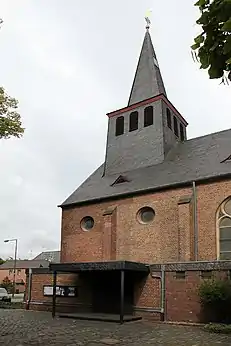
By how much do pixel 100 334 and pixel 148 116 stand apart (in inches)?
719

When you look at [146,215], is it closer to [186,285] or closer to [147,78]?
[186,285]

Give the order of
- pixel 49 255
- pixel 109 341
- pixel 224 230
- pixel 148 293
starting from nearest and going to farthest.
A: pixel 109 341
pixel 148 293
pixel 224 230
pixel 49 255

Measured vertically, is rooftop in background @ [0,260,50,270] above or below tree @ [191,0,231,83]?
below

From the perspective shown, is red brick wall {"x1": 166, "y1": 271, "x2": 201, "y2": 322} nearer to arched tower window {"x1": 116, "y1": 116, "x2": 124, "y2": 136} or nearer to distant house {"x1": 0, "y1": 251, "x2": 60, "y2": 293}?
arched tower window {"x1": 116, "y1": 116, "x2": 124, "y2": 136}

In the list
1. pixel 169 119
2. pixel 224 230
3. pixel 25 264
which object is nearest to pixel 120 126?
pixel 169 119

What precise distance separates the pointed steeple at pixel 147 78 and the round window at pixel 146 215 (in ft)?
35.7

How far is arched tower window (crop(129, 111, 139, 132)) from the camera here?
2879 cm

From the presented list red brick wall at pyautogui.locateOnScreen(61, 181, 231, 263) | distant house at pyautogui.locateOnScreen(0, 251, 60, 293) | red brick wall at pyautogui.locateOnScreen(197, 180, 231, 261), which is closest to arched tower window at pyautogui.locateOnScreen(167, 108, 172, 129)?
red brick wall at pyautogui.locateOnScreen(61, 181, 231, 263)

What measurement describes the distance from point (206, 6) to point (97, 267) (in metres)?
14.7

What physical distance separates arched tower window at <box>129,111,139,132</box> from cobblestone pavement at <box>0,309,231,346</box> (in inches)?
619

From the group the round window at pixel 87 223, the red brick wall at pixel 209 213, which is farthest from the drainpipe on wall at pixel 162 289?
the round window at pixel 87 223

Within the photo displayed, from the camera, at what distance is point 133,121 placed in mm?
29078

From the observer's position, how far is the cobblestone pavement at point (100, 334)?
1120cm

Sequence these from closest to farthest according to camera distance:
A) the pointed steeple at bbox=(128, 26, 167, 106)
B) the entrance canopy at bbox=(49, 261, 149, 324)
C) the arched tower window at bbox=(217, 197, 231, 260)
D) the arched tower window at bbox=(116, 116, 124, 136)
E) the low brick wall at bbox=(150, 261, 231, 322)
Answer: the low brick wall at bbox=(150, 261, 231, 322), the entrance canopy at bbox=(49, 261, 149, 324), the arched tower window at bbox=(217, 197, 231, 260), the arched tower window at bbox=(116, 116, 124, 136), the pointed steeple at bbox=(128, 26, 167, 106)
